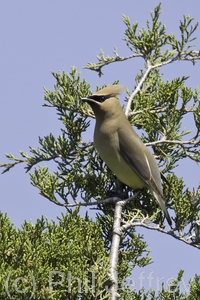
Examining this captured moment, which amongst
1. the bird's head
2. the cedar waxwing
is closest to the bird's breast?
the cedar waxwing

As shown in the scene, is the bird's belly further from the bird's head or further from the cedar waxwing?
the bird's head

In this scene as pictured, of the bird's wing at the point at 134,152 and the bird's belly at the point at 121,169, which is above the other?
the bird's wing at the point at 134,152

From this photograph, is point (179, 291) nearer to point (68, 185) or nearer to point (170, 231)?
point (170, 231)

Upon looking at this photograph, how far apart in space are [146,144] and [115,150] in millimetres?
336

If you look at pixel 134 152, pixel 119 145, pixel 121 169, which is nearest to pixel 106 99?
pixel 119 145

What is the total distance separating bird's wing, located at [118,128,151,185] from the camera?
5254mm

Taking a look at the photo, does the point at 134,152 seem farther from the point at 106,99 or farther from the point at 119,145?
the point at 106,99

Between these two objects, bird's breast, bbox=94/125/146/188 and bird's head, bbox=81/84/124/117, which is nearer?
bird's breast, bbox=94/125/146/188

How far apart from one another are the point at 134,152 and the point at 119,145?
0.54ft

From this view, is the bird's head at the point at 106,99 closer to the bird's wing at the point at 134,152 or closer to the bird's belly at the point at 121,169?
the bird's wing at the point at 134,152

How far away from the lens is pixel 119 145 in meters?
5.41

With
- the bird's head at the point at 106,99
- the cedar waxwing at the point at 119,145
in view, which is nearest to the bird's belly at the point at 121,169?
the cedar waxwing at the point at 119,145

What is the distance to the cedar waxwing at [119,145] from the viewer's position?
16.7 ft

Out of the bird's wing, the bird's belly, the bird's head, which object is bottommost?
the bird's belly
